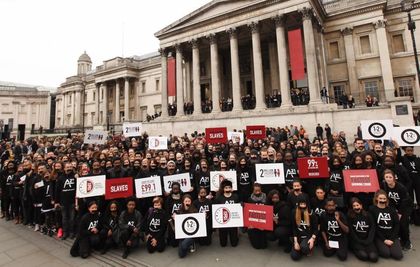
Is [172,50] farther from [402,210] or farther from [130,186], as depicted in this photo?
[402,210]

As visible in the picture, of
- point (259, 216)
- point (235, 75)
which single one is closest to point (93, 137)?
point (259, 216)

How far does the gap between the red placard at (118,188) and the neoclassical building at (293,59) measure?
1660 centimetres

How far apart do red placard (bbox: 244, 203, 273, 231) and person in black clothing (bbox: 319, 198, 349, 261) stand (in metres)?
1.16

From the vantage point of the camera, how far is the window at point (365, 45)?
82.6 feet

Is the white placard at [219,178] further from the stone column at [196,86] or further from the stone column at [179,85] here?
the stone column at [179,85]

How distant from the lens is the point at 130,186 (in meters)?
6.96

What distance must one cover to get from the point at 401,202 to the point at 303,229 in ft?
7.68

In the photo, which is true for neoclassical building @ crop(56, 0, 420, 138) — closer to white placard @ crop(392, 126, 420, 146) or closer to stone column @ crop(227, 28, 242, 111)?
stone column @ crop(227, 28, 242, 111)

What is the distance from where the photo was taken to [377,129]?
370 inches

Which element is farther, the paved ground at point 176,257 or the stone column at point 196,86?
the stone column at point 196,86

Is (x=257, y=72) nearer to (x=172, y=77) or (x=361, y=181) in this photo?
(x=172, y=77)

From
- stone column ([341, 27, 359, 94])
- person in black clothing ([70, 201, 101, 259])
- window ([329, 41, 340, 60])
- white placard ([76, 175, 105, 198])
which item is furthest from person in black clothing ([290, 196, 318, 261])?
window ([329, 41, 340, 60])

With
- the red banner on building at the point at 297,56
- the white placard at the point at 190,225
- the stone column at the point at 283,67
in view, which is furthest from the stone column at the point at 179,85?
the white placard at the point at 190,225

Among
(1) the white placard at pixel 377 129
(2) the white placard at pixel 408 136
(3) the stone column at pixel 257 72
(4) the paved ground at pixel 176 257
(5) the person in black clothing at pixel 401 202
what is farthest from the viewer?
(3) the stone column at pixel 257 72
